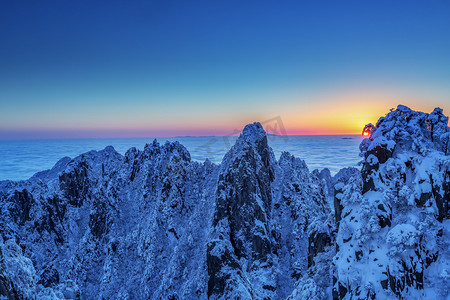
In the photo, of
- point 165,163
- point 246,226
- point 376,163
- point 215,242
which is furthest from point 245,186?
point 376,163

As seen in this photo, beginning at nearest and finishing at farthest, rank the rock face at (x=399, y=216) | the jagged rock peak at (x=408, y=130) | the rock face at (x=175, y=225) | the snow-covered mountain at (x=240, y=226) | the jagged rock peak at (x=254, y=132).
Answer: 1. the rock face at (x=399, y=216)
2. the snow-covered mountain at (x=240, y=226)
3. the jagged rock peak at (x=408, y=130)
4. the rock face at (x=175, y=225)
5. the jagged rock peak at (x=254, y=132)

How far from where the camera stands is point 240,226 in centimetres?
5347

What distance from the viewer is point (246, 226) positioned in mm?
53219

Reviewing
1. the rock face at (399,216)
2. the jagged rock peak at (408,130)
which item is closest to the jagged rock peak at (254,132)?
the jagged rock peak at (408,130)

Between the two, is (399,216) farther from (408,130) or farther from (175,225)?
(175,225)

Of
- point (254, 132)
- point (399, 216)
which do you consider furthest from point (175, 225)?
point (399, 216)

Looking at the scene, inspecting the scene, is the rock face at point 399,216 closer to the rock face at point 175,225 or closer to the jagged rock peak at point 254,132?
the rock face at point 175,225

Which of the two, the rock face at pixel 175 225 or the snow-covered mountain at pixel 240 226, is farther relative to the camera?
the rock face at pixel 175 225

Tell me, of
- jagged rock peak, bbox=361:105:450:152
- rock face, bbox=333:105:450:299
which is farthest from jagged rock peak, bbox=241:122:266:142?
rock face, bbox=333:105:450:299

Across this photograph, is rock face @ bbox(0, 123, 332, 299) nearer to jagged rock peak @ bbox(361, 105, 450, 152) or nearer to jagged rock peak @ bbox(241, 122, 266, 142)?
jagged rock peak @ bbox(241, 122, 266, 142)

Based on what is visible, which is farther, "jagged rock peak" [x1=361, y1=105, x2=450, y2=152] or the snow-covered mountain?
"jagged rock peak" [x1=361, y1=105, x2=450, y2=152]

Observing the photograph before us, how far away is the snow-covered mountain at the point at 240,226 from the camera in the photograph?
18438mm

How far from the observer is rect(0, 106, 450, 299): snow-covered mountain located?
18.4 meters

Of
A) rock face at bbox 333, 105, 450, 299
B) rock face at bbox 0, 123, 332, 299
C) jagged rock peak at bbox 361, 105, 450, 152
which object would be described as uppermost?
jagged rock peak at bbox 361, 105, 450, 152
